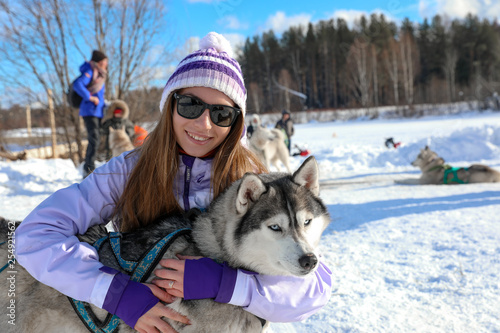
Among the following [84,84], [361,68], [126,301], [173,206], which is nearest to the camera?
[126,301]

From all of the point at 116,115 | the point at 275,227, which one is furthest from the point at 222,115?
the point at 116,115

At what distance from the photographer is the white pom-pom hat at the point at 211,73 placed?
6.33 feet

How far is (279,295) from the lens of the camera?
5.24 ft

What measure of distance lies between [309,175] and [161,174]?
89cm

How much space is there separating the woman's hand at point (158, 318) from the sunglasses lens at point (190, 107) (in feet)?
3.27

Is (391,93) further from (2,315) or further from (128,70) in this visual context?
(2,315)

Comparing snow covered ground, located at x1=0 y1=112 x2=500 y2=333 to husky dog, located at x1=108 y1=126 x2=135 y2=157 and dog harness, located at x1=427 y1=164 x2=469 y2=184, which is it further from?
husky dog, located at x1=108 y1=126 x2=135 y2=157

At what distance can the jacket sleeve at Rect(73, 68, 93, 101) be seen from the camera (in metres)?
6.69

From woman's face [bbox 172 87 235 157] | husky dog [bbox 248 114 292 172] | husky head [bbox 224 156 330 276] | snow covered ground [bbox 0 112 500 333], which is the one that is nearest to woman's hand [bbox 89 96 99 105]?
snow covered ground [bbox 0 112 500 333]

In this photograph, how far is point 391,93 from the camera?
43281mm

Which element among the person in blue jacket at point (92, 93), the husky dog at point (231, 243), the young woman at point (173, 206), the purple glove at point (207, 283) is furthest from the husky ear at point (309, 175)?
the person in blue jacket at point (92, 93)

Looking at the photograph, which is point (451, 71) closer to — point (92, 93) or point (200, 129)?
point (92, 93)

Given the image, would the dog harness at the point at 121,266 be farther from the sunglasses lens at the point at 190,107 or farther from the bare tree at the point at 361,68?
the bare tree at the point at 361,68

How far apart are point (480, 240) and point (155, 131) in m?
Answer: 3.98
